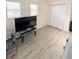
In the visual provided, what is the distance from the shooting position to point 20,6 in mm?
6578

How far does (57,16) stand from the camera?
9.98 metres

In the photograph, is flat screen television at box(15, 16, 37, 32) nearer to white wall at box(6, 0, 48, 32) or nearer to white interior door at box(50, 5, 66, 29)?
white wall at box(6, 0, 48, 32)

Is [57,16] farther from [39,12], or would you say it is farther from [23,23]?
[23,23]

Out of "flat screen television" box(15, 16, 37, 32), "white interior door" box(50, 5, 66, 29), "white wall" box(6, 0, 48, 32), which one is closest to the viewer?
"flat screen television" box(15, 16, 37, 32)

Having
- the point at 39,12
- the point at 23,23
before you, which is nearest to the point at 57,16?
the point at 39,12

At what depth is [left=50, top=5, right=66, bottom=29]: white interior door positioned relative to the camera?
9008mm

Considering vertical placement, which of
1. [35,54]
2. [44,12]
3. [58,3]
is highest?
[58,3]

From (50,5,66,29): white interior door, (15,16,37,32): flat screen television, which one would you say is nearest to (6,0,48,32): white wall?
(15,16,37,32): flat screen television

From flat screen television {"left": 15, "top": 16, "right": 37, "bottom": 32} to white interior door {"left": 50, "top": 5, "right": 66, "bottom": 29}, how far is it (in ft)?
9.52

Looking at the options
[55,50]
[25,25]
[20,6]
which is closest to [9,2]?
[20,6]

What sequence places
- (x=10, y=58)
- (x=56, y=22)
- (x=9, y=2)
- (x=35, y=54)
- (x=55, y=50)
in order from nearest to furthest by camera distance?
1. (x=10, y=58)
2. (x=35, y=54)
3. (x=55, y=50)
4. (x=9, y=2)
5. (x=56, y=22)

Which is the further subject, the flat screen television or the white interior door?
the white interior door
